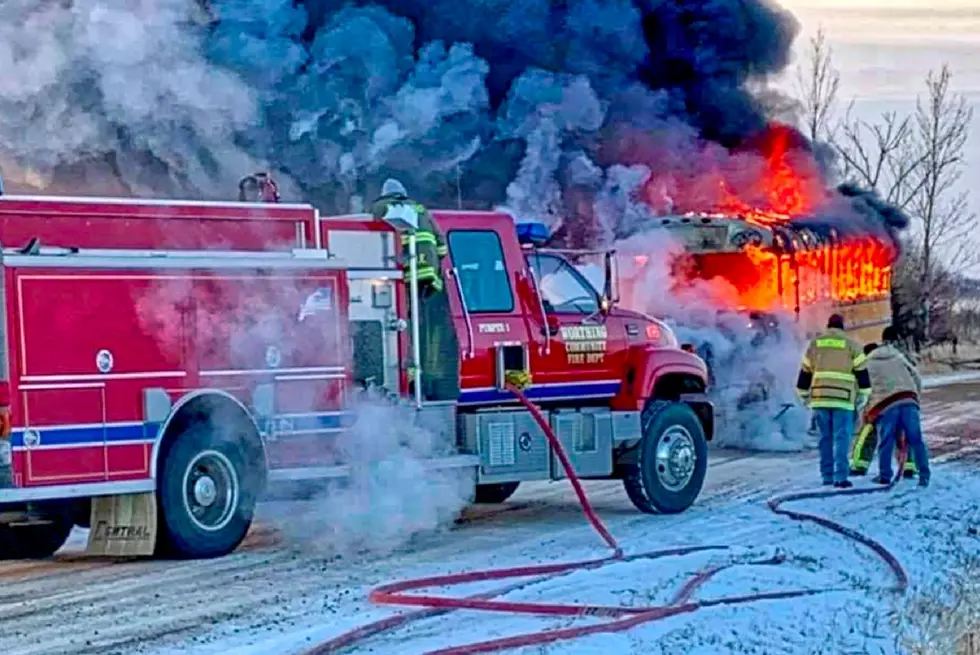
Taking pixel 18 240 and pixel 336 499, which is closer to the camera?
pixel 18 240

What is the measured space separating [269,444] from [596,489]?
5.51m

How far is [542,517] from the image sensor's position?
51.7ft

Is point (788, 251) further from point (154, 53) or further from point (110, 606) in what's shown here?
point (110, 606)

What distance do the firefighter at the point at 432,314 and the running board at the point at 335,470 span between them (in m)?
0.50

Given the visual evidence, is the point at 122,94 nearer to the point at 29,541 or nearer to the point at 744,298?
the point at 29,541

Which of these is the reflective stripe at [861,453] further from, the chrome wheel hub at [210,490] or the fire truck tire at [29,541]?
the fire truck tire at [29,541]

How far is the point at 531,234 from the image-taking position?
15.2m

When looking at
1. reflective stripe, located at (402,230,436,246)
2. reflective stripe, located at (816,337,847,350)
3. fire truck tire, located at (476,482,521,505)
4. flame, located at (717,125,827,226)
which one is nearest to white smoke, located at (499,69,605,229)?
flame, located at (717,125,827,226)

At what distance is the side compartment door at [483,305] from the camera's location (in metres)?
14.4

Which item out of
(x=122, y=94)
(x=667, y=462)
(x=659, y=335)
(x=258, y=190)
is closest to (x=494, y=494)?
(x=667, y=462)

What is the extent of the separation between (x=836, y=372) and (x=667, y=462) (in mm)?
2849

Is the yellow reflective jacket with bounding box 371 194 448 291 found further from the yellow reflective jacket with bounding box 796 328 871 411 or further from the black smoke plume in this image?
the black smoke plume

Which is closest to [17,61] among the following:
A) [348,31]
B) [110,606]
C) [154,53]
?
[154,53]

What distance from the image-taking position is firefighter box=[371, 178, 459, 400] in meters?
14.1
